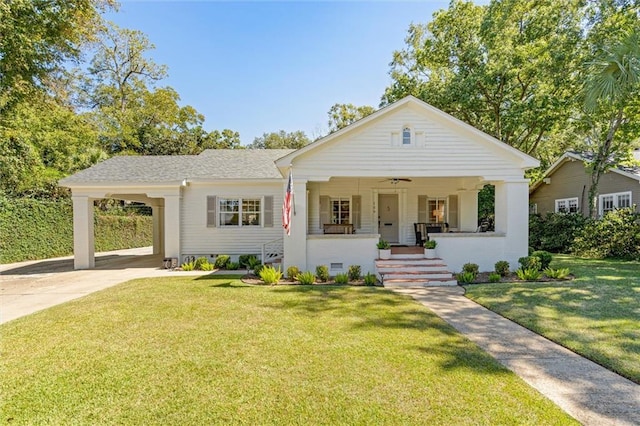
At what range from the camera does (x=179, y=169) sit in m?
14.4

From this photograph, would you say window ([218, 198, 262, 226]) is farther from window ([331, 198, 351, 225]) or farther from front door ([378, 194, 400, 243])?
front door ([378, 194, 400, 243])

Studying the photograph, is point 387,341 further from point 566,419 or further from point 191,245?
point 191,245

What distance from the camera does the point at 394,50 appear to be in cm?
2380

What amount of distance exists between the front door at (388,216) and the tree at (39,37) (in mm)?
13246

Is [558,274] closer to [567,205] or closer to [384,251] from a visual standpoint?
[384,251]

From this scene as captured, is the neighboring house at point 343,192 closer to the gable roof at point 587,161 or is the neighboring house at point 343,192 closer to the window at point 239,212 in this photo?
the window at point 239,212

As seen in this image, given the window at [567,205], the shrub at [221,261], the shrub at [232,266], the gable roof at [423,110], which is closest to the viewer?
the gable roof at [423,110]

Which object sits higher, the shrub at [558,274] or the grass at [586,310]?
the shrub at [558,274]

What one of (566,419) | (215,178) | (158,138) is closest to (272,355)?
(566,419)

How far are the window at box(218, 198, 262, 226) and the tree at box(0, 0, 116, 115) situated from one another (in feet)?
27.0

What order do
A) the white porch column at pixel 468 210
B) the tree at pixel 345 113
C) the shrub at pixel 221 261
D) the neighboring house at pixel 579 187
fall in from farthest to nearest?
the tree at pixel 345 113, the neighboring house at pixel 579 187, the white porch column at pixel 468 210, the shrub at pixel 221 261

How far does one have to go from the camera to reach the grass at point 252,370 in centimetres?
313

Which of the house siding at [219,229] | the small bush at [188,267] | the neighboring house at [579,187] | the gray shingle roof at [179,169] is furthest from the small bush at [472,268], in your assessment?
the neighboring house at [579,187]

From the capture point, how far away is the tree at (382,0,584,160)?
53.1ft
